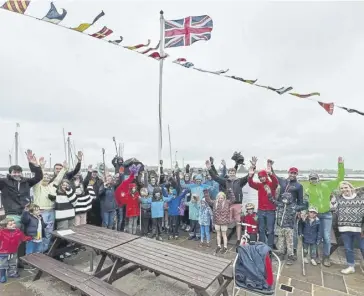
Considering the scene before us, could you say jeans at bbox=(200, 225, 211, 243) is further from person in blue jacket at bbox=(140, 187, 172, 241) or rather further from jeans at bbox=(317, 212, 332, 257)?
jeans at bbox=(317, 212, 332, 257)

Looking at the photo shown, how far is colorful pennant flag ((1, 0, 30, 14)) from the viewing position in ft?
16.6

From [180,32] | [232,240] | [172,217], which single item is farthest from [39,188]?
[180,32]

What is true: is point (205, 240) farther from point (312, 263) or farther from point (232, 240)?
point (312, 263)

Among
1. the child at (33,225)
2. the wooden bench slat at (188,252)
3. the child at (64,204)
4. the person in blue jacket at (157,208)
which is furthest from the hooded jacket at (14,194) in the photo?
the person in blue jacket at (157,208)

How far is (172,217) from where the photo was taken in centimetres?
701

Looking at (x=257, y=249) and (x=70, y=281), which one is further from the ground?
(x=257, y=249)

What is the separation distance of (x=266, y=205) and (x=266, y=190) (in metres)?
0.33

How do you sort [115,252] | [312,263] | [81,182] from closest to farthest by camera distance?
[115,252] < [312,263] < [81,182]

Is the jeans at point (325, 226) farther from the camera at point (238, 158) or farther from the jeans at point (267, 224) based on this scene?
the camera at point (238, 158)

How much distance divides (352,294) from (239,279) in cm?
213

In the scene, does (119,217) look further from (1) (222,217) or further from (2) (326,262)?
(2) (326,262)

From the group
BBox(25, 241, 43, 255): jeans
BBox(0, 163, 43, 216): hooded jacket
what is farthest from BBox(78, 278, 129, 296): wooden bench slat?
BBox(0, 163, 43, 216): hooded jacket

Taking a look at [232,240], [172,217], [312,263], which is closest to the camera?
[312,263]

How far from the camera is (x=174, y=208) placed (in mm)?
6754
